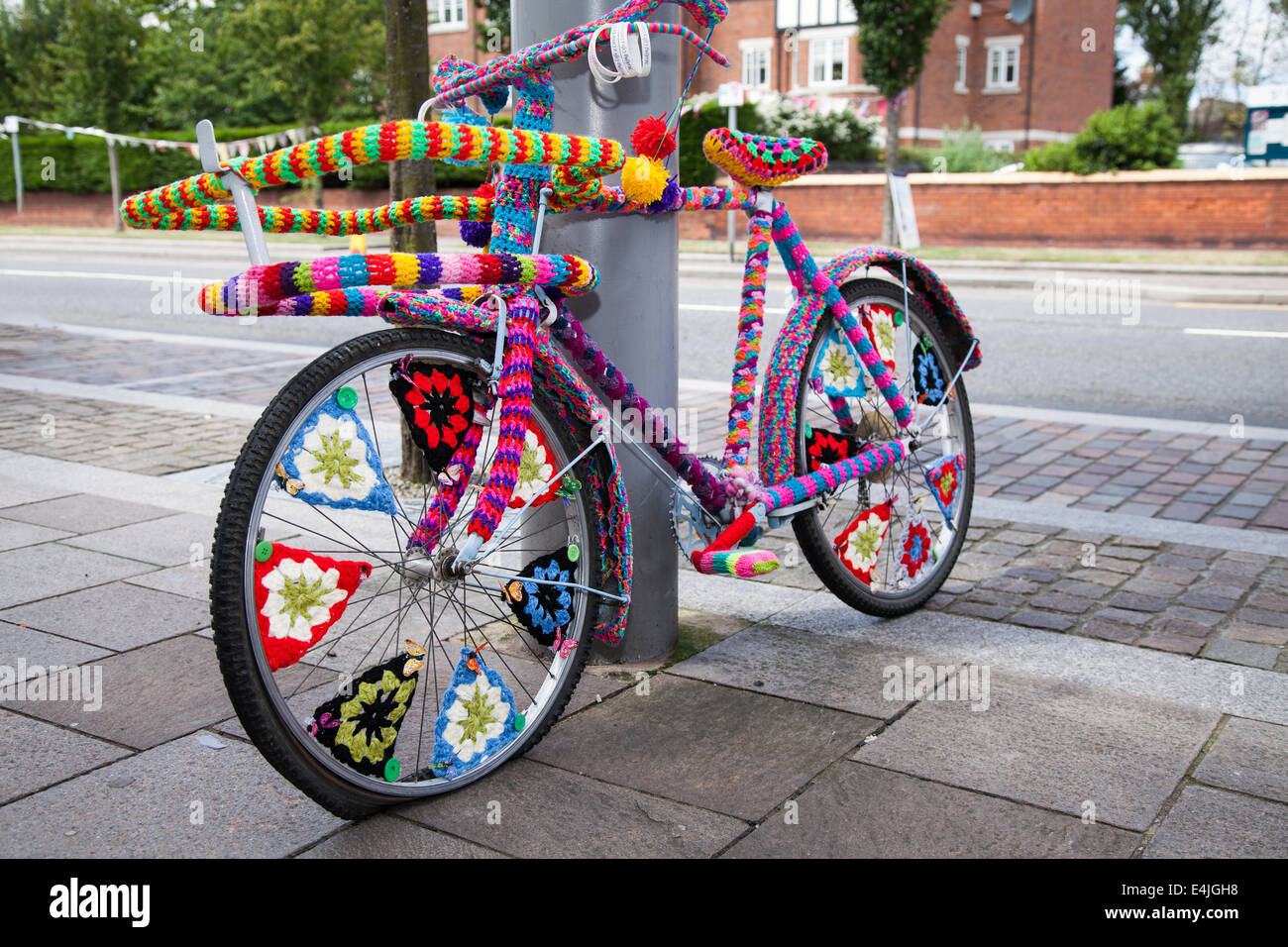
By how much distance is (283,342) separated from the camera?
32.3ft

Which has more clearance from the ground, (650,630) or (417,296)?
(417,296)

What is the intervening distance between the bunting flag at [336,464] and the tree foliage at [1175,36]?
51.0 metres

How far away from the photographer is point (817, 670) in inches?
133

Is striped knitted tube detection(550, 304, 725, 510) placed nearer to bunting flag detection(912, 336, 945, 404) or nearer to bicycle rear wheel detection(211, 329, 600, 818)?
bicycle rear wheel detection(211, 329, 600, 818)

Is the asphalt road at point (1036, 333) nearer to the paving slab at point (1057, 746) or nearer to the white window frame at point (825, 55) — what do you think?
the paving slab at point (1057, 746)

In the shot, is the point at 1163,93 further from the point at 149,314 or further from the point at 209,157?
the point at 209,157

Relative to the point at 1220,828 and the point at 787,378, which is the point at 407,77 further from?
the point at 1220,828

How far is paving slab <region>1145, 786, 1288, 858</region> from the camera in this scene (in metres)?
2.41

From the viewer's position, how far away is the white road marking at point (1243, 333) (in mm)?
9875

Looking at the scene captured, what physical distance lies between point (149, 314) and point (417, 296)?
10.4 m

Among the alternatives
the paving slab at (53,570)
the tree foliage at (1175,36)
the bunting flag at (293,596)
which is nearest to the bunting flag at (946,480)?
the bunting flag at (293,596)

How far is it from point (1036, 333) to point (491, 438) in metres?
8.32
